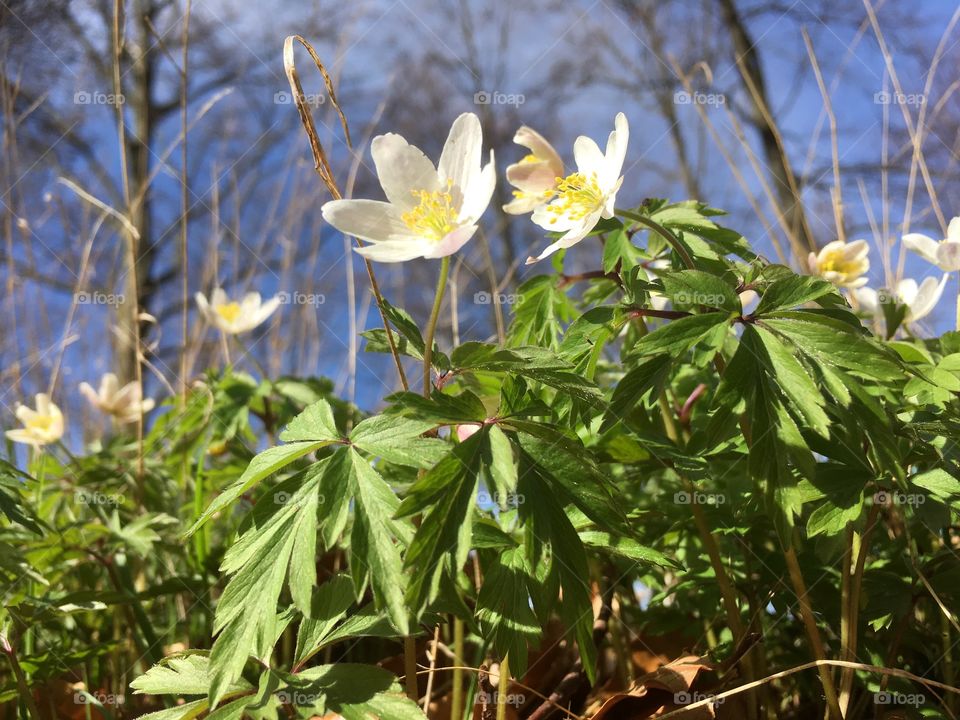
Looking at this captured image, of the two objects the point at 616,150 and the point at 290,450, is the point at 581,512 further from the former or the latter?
the point at 616,150

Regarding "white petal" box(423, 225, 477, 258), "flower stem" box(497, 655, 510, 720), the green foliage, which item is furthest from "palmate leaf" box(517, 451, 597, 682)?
"white petal" box(423, 225, 477, 258)

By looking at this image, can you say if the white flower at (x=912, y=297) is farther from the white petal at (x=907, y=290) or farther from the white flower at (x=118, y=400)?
the white flower at (x=118, y=400)

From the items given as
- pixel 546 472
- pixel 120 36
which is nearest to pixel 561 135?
pixel 120 36

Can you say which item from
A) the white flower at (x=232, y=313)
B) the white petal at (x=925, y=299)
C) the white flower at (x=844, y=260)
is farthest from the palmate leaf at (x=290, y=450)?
the white flower at (x=232, y=313)

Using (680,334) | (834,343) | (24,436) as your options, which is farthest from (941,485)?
(24,436)

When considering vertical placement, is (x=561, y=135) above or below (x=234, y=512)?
above

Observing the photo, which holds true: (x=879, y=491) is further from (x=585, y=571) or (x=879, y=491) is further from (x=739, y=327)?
(x=585, y=571)
